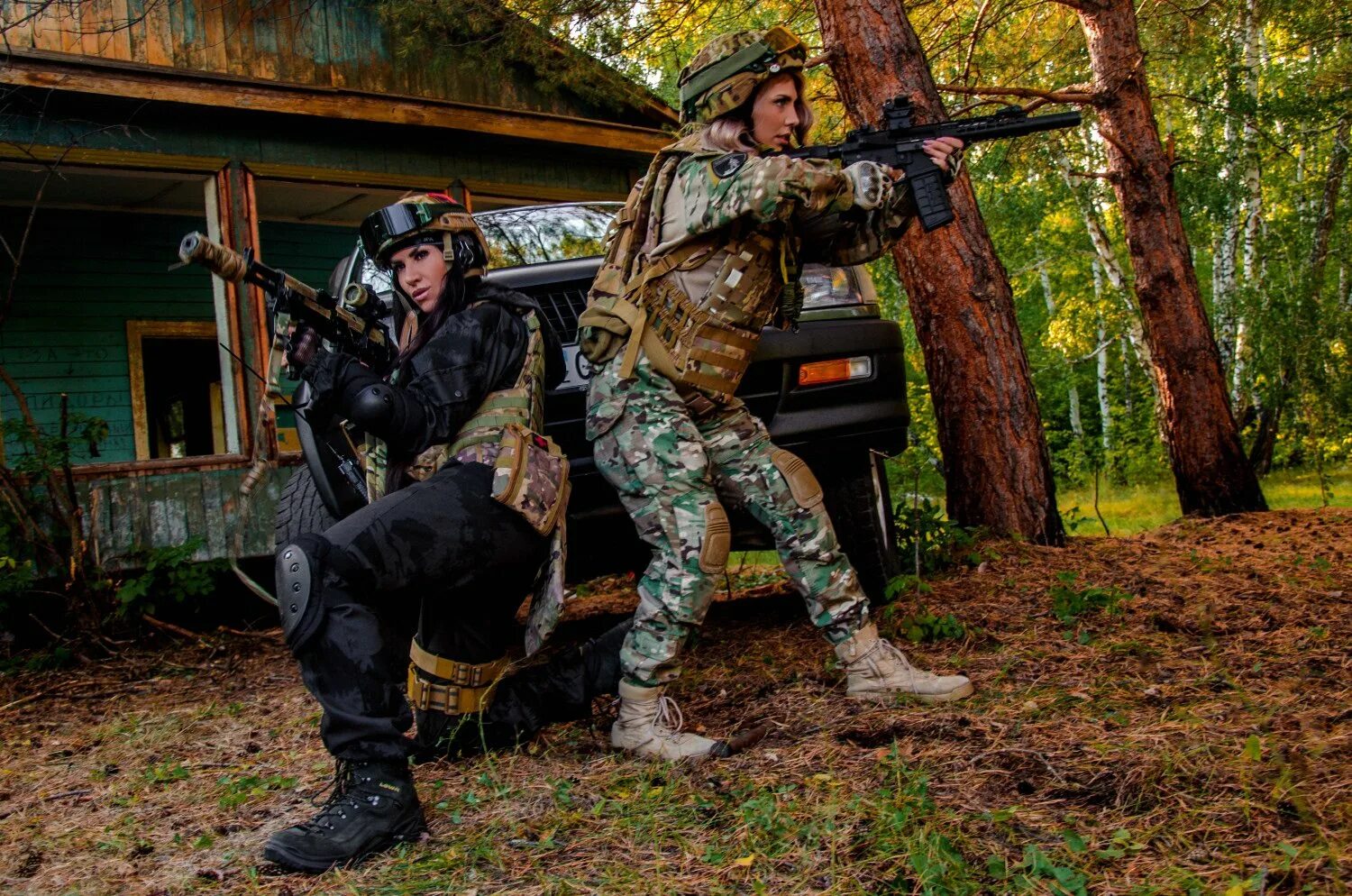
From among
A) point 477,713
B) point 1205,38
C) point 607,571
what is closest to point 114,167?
point 607,571

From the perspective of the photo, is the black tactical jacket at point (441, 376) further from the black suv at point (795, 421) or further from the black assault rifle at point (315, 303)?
the black suv at point (795, 421)

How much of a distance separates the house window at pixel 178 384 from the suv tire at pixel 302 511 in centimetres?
718

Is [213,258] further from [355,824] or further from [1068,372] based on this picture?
[1068,372]

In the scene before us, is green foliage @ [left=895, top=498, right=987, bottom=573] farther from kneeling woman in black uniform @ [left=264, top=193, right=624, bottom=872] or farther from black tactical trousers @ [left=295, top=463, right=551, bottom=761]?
black tactical trousers @ [left=295, top=463, right=551, bottom=761]

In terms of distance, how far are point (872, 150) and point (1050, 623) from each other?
1909 mm

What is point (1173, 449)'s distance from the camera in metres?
8.02

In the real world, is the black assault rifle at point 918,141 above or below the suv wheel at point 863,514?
above

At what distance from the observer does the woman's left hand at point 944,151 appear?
11.4 ft

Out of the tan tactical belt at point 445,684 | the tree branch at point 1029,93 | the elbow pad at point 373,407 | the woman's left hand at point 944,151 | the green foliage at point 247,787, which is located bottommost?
the green foliage at point 247,787

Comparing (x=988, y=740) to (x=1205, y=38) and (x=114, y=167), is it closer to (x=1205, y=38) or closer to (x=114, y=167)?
(x=114, y=167)

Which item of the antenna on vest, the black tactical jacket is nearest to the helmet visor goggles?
the black tactical jacket

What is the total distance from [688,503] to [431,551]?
30.6 inches

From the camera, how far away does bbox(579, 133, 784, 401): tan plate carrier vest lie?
3.26m

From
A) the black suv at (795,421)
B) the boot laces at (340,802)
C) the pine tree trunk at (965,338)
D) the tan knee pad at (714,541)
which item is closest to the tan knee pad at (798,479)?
the tan knee pad at (714,541)
